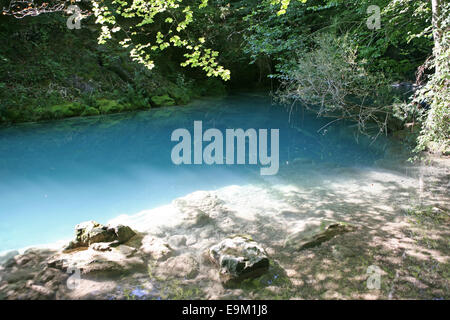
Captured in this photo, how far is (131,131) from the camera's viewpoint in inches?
391

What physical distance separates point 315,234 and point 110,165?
504 cm

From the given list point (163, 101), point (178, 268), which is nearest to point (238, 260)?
point (178, 268)

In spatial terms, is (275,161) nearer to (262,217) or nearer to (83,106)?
(262,217)

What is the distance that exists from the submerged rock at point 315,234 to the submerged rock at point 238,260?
544mm

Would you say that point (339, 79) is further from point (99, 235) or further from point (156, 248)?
point (99, 235)

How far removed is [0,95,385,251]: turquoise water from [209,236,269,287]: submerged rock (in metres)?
2.21

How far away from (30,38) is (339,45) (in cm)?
1157

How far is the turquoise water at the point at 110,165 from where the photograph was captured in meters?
4.61

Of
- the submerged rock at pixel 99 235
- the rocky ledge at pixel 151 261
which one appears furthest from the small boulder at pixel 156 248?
the submerged rock at pixel 99 235

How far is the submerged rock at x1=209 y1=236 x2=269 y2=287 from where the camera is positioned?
258 centimetres

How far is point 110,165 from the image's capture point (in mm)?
6848

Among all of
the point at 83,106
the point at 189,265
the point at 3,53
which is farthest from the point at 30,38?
the point at 189,265

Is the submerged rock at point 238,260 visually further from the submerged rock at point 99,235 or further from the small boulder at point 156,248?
the submerged rock at point 99,235

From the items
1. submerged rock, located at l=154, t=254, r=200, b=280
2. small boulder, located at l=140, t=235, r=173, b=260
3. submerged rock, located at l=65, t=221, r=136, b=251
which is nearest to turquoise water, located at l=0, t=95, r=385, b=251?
submerged rock, located at l=65, t=221, r=136, b=251
